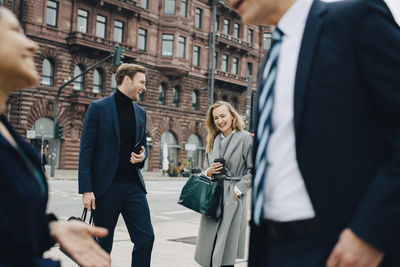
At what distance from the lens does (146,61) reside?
1410 inches

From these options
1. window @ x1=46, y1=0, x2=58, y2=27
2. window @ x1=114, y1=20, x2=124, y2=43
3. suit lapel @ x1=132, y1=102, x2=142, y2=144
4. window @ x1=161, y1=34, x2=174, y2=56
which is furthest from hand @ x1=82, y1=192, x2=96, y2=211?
window @ x1=161, y1=34, x2=174, y2=56

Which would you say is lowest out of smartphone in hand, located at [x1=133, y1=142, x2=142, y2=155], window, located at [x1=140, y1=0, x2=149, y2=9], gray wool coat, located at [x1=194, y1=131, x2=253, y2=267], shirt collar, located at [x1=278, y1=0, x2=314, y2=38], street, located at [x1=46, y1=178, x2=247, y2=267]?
street, located at [x1=46, y1=178, x2=247, y2=267]

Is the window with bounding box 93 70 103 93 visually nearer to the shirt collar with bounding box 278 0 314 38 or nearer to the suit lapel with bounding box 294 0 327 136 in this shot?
the shirt collar with bounding box 278 0 314 38

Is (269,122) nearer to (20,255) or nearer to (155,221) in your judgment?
(20,255)

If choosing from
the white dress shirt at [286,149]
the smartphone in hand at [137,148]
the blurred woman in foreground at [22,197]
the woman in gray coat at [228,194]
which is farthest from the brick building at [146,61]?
the white dress shirt at [286,149]

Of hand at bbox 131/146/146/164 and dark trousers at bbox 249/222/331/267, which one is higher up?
hand at bbox 131/146/146/164

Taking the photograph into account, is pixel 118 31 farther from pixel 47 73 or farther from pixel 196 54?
pixel 196 54

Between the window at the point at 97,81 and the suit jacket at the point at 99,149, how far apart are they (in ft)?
94.6

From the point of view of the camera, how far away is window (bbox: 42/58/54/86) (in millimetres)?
29698

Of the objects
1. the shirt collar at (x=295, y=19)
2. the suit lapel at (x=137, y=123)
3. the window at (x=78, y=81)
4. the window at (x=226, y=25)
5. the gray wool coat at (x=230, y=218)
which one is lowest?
the gray wool coat at (x=230, y=218)

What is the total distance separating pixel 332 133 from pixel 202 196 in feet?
11.9

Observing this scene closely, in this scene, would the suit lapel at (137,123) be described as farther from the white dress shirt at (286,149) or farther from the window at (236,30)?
the window at (236,30)

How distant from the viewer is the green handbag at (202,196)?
4977 millimetres

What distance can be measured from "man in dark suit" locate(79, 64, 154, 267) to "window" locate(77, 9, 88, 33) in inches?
1142
